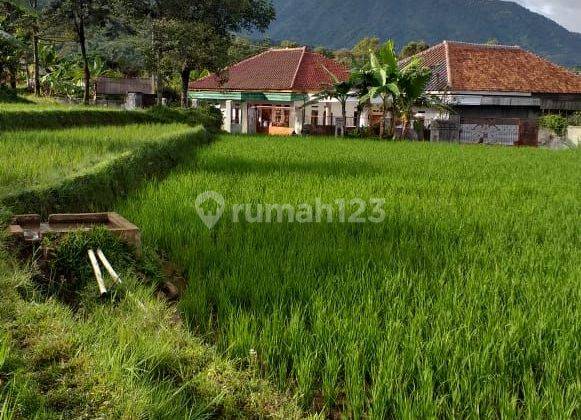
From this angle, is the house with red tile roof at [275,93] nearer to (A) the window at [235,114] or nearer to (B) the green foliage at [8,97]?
(A) the window at [235,114]

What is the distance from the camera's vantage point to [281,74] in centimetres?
2478

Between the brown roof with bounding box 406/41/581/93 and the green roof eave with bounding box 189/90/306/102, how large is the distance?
524cm

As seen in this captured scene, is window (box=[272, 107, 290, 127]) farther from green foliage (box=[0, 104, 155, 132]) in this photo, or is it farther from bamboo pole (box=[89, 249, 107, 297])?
bamboo pole (box=[89, 249, 107, 297])

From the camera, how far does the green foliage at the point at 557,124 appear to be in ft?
60.3

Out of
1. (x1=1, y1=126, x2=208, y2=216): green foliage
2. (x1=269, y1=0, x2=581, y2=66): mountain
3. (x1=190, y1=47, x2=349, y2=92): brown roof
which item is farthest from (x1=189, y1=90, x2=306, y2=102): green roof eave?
(x1=269, y1=0, x2=581, y2=66): mountain

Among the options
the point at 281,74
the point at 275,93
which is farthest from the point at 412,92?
the point at 281,74

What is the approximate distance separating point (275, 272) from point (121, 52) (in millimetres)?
37330

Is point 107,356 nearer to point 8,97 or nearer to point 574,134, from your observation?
point 8,97

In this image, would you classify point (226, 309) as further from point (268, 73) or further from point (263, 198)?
point (268, 73)

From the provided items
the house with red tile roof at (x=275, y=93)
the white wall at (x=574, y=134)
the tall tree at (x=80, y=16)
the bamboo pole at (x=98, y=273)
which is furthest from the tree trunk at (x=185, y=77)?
the bamboo pole at (x=98, y=273)

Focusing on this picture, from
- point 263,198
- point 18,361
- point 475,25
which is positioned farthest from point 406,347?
point 475,25

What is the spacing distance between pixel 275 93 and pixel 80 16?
7.81m

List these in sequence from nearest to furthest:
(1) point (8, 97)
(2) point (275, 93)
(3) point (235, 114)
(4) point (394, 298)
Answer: (4) point (394, 298), (1) point (8, 97), (2) point (275, 93), (3) point (235, 114)

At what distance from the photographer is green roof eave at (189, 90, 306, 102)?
23.1 meters
